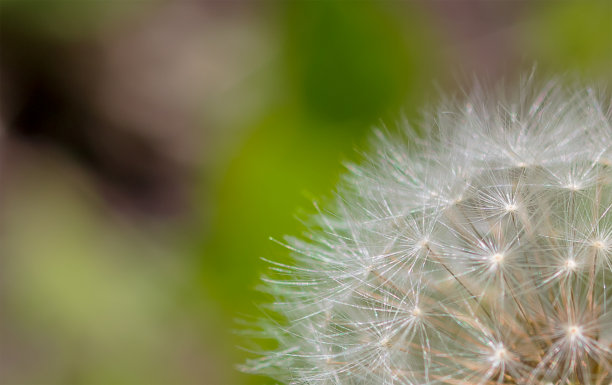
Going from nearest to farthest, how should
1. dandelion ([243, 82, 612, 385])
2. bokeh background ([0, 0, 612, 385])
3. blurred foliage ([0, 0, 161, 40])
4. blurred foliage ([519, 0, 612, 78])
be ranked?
dandelion ([243, 82, 612, 385])
bokeh background ([0, 0, 612, 385])
blurred foliage ([519, 0, 612, 78])
blurred foliage ([0, 0, 161, 40])

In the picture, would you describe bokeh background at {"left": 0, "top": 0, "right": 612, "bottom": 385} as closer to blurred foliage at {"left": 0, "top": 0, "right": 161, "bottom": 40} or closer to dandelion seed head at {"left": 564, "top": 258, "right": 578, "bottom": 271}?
blurred foliage at {"left": 0, "top": 0, "right": 161, "bottom": 40}

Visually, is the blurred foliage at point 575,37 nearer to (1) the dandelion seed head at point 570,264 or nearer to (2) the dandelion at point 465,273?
(2) the dandelion at point 465,273

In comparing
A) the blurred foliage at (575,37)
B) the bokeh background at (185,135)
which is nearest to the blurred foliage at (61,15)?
the bokeh background at (185,135)

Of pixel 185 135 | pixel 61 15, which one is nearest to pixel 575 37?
pixel 185 135

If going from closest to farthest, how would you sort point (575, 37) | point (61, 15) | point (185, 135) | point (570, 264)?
point (570, 264) < point (575, 37) < point (61, 15) < point (185, 135)

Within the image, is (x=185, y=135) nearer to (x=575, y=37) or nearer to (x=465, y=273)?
(x=575, y=37)

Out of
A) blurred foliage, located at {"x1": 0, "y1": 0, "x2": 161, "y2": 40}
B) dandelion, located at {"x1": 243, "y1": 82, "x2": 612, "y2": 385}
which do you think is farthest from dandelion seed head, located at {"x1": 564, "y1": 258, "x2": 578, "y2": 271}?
blurred foliage, located at {"x1": 0, "y1": 0, "x2": 161, "y2": 40}

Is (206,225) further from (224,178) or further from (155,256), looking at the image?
(155,256)
